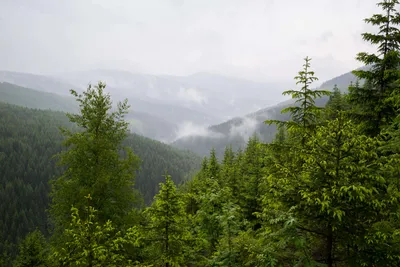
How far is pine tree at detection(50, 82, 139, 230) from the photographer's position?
42.4 feet

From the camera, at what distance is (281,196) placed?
7.83 m

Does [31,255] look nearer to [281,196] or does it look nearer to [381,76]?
[281,196]

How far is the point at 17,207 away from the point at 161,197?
186115 mm

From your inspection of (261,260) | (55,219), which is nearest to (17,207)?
(55,219)

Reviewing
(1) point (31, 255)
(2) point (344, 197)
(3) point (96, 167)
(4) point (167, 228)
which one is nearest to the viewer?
(2) point (344, 197)

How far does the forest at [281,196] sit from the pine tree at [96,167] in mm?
55

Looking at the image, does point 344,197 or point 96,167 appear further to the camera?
point 96,167

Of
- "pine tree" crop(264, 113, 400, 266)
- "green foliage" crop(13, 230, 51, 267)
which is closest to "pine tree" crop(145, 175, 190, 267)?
"pine tree" crop(264, 113, 400, 266)

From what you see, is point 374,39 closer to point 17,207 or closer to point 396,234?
point 396,234

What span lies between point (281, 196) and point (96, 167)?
9.67 metres

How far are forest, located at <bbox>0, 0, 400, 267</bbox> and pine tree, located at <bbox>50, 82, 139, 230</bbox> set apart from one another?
55 millimetres

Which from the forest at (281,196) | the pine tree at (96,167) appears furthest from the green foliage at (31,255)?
the pine tree at (96,167)

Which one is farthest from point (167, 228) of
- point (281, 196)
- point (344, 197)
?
point (344, 197)

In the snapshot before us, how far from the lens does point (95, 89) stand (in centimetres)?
1460
